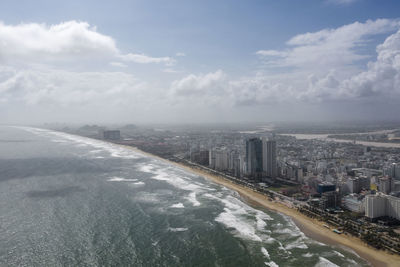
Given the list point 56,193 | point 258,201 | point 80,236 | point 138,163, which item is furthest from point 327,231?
point 138,163

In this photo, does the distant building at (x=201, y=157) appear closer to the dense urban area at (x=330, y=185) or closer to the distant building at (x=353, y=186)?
the dense urban area at (x=330, y=185)

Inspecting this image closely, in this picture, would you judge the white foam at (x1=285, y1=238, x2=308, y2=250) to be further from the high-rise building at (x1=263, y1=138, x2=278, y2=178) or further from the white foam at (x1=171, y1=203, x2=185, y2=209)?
the high-rise building at (x1=263, y1=138, x2=278, y2=178)

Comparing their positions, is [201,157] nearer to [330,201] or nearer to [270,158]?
[270,158]

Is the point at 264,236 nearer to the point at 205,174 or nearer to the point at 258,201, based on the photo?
the point at 258,201

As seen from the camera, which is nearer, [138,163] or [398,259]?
[398,259]

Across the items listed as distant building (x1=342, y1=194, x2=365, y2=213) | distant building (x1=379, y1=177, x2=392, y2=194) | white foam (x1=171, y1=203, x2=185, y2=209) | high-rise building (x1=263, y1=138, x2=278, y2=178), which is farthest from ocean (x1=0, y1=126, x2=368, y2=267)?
distant building (x1=379, y1=177, x2=392, y2=194)

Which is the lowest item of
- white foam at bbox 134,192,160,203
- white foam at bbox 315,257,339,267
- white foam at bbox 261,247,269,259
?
white foam at bbox 315,257,339,267
